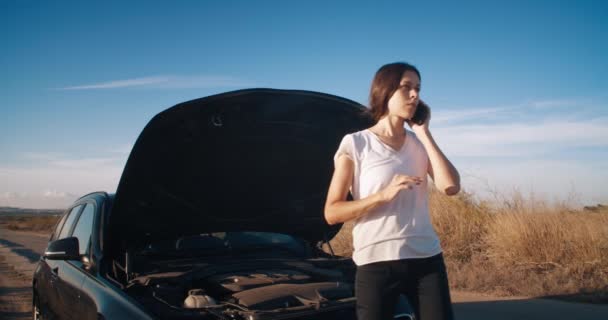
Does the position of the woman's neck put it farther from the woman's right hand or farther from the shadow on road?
the shadow on road

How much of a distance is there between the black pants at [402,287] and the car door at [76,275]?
7.59ft

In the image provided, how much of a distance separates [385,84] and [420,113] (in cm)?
22

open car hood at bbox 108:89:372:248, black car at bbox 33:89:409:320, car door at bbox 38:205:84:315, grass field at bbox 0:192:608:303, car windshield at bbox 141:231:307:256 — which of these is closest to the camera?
black car at bbox 33:89:409:320

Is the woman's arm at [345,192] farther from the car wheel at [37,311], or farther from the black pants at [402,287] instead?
the car wheel at [37,311]

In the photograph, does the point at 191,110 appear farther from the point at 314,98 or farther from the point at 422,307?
the point at 422,307

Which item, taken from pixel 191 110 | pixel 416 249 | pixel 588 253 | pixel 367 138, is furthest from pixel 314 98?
pixel 588 253

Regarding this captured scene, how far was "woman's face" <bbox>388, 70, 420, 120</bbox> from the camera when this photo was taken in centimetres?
235

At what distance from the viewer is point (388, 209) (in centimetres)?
223

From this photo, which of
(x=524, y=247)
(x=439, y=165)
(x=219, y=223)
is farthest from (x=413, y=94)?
(x=524, y=247)

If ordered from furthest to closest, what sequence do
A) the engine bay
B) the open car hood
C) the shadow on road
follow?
the shadow on road, the open car hood, the engine bay

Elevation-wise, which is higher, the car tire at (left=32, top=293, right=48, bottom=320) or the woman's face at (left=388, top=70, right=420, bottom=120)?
the woman's face at (left=388, top=70, right=420, bottom=120)

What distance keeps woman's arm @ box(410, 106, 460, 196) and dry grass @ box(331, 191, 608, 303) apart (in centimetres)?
500

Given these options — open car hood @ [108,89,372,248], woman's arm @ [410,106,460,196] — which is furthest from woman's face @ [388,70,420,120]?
open car hood @ [108,89,372,248]

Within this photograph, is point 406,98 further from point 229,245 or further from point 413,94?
point 229,245
